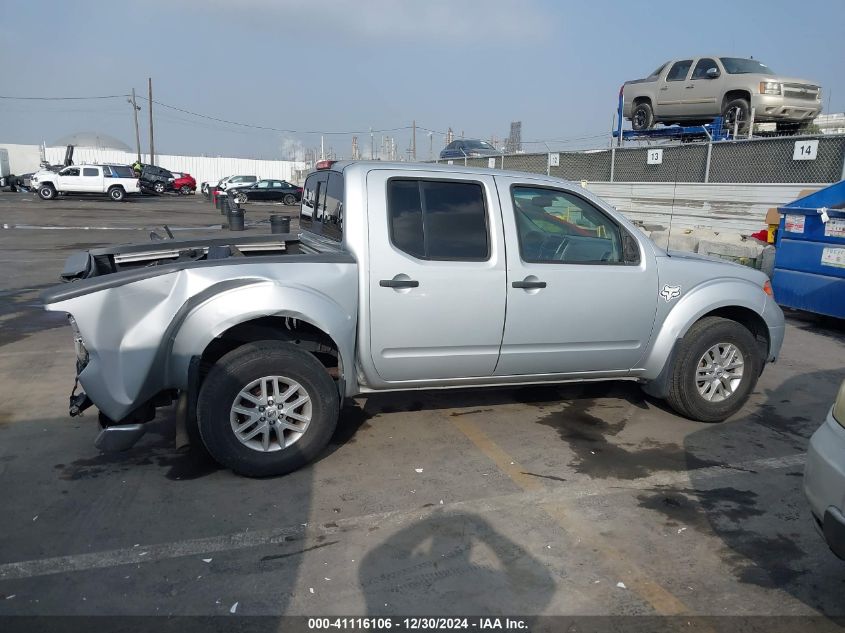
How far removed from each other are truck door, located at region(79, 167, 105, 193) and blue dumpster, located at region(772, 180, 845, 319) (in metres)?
36.7

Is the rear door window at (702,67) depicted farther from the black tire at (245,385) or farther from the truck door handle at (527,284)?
the black tire at (245,385)

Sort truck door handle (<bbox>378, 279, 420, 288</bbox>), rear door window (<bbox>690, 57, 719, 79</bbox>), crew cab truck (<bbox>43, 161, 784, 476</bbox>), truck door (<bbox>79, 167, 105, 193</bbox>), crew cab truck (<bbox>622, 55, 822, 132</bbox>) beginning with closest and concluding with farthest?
1. crew cab truck (<bbox>43, 161, 784, 476</bbox>)
2. truck door handle (<bbox>378, 279, 420, 288</bbox>)
3. crew cab truck (<bbox>622, 55, 822, 132</bbox>)
4. rear door window (<bbox>690, 57, 719, 79</bbox>)
5. truck door (<bbox>79, 167, 105, 193</bbox>)

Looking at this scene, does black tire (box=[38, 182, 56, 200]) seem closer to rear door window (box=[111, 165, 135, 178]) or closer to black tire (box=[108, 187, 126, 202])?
black tire (box=[108, 187, 126, 202])

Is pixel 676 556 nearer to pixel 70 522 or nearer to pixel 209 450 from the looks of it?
pixel 209 450

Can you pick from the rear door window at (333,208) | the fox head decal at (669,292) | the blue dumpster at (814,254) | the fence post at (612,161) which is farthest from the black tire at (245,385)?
the fence post at (612,161)

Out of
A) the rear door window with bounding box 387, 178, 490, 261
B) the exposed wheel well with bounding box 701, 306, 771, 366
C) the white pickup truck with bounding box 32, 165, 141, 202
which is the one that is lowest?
the exposed wheel well with bounding box 701, 306, 771, 366

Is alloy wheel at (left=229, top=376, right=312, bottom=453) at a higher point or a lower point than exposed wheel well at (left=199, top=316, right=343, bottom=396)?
lower

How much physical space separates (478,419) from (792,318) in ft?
21.4

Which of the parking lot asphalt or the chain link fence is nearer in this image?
the parking lot asphalt

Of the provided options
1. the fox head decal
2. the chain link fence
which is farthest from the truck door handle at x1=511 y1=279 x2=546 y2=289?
the chain link fence

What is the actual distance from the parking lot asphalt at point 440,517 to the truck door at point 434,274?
696 millimetres

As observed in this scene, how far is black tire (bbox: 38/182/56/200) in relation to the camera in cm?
3597

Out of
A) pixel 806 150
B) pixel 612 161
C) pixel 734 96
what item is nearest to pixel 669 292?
pixel 806 150

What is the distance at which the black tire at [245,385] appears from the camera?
3941 mm
